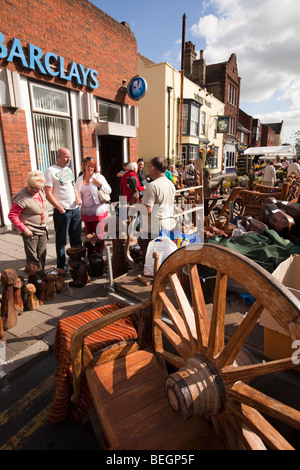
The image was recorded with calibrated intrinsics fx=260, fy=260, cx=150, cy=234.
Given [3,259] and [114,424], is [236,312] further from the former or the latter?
[3,259]

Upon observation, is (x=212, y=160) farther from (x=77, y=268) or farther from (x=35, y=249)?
(x=35, y=249)

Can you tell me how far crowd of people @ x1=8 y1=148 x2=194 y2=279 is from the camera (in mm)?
3477

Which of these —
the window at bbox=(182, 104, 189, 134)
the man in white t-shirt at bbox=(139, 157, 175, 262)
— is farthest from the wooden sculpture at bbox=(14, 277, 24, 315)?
the window at bbox=(182, 104, 189, 134)

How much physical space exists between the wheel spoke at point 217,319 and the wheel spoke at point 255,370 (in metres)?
0.11

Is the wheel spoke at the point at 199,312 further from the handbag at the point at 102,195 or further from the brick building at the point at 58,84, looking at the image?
the brick building at the point at 58,84

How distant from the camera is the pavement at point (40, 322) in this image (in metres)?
2.56

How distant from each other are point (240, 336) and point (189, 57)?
1015 inches

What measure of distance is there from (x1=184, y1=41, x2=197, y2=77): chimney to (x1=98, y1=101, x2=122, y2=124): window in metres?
16.2

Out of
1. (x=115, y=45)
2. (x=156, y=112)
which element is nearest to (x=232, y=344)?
(x=115, y=45)

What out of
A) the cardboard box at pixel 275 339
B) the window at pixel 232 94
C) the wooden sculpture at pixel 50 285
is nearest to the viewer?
the cardboard box at pixel 275 339

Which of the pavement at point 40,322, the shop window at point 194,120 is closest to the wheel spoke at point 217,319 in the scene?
the pavement at point 40,322

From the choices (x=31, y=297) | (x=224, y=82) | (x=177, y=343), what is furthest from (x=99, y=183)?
→ (x=224, y=82)

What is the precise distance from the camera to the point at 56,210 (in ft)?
13.5

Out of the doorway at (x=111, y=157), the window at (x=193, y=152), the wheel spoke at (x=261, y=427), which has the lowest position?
the wheel spoke at (x=261, y=427)
